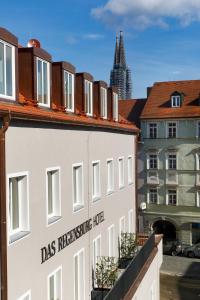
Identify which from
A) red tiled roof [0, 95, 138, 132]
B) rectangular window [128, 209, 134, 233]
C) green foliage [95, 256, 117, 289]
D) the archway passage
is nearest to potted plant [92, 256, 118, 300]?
green foliage [95, 256, 117, 289]

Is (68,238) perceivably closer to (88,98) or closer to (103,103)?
(88,98)

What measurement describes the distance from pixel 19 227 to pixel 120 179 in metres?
10.3

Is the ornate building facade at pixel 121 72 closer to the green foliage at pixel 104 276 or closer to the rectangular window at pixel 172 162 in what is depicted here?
the rectangular window at pixel 172 162

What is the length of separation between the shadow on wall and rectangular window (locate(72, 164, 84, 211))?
1634cm

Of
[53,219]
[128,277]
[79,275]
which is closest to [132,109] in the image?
[128,277]

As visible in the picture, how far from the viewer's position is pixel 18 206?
32.0 ft

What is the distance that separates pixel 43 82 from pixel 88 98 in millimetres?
4406

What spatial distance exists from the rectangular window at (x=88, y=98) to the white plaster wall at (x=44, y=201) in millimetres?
855

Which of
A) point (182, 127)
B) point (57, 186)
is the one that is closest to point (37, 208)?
point (57, 186)

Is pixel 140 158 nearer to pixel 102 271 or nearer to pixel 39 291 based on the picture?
pixel 102 271

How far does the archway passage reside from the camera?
143 feet

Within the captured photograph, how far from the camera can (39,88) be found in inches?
441

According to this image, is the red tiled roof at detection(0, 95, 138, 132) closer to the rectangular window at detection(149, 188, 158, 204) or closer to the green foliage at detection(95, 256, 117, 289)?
the green foliage at detection(95, 256, 117, 289)

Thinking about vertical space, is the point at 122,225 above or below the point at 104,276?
above
